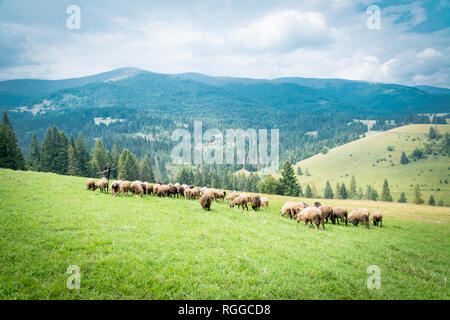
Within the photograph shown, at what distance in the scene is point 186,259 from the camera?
391 inches

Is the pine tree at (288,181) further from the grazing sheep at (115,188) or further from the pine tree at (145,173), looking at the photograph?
the grazing sheep at (115,188)

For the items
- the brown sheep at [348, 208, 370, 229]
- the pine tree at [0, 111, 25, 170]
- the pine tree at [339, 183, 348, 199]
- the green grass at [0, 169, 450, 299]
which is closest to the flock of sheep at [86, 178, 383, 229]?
the brown sheep at [348, 208, 370, 229]

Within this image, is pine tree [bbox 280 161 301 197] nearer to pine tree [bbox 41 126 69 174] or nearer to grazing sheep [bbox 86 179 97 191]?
grazing sheep [bbox 86 179 97 191]

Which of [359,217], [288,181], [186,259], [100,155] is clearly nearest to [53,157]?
[100,155]

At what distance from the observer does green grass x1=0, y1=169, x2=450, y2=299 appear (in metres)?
7.83

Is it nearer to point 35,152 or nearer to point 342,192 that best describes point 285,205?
point 35,152

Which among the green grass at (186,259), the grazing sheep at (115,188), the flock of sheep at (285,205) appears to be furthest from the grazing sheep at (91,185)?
the green grass at (186,259)

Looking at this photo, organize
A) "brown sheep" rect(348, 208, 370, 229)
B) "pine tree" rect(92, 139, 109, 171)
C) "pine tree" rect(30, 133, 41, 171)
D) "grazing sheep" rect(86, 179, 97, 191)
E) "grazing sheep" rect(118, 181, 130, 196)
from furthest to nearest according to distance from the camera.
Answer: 1. "pine tree" rect(30, 133, 41, 171)
2. "pine tree" rect(92, 139, 109, 171)
3. "grazing sheep" rect(86, 179, 97, 191)
4. "grazing sheep" rect(118, 181, 130, 196)
5. "brown sheep" rect(348, 208, 370, 229)

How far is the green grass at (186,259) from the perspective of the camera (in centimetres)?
783

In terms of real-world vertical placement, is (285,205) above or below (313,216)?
below

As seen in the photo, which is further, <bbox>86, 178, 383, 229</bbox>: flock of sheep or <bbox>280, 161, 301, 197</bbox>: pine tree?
<bbox>280, 161, 301, 197</bbox>: pine tree

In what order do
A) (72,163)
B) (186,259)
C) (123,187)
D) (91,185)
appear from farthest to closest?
(72,163), (91,185), (123,187), (186,259)

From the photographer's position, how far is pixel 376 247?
1573 centimetres
